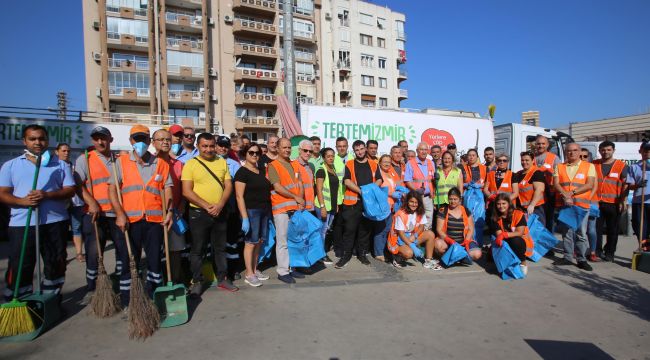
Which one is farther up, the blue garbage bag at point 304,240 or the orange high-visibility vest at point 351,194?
the orange high-visibility vest at point 351,194

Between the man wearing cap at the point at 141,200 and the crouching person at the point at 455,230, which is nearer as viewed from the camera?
the man wearing cap at the point at 141,200

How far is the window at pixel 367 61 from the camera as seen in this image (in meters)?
43.2

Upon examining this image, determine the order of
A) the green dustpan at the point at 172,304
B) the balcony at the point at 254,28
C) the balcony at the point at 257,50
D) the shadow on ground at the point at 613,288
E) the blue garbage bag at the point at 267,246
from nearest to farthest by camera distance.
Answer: the green dustpan at the point at 172,304
the shadow on ground at the point at 613,288
the blue garbage bag at the point at 267,246
the balcony at the point at 257,50
the balcony at the point at 254,28

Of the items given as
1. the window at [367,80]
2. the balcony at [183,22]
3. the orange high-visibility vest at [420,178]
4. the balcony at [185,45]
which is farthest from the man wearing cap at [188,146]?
the window at [367,80]

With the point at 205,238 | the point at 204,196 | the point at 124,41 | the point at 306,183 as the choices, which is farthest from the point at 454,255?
the point at 124,41

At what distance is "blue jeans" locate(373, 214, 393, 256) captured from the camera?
5578 mm

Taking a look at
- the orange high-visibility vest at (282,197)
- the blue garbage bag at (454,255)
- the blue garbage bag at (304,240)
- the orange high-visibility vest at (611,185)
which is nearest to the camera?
the orange high-visibility vest at (282,197)

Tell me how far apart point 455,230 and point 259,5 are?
37093 millimetres

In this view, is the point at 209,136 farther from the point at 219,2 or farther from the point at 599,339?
the point at 219,2

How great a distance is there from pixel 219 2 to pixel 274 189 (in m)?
36.9

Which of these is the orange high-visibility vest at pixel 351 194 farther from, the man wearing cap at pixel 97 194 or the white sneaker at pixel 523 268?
the man wearing cap at pixel 97 194

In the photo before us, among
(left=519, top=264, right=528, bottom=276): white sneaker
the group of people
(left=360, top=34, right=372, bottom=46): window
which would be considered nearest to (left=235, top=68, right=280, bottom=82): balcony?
(left=360, top=34, right=372, bottom=46): window

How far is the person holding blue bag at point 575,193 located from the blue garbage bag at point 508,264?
1.24 metres

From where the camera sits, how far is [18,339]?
9.95ft
